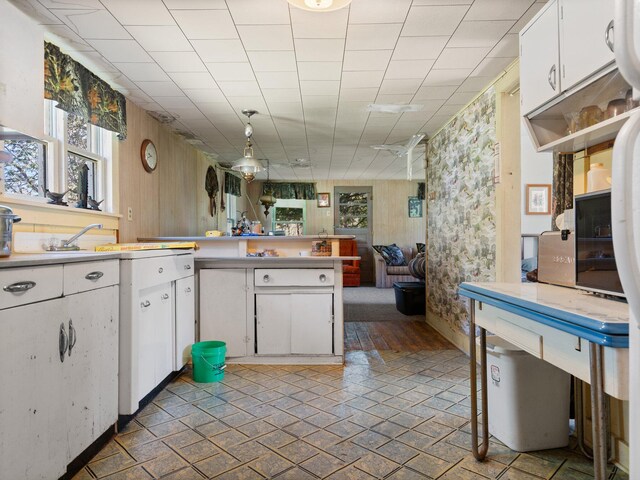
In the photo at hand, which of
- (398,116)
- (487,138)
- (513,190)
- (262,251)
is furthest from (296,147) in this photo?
(513,190)

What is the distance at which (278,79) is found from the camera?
9.96 ft

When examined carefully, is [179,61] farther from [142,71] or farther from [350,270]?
[350,270]

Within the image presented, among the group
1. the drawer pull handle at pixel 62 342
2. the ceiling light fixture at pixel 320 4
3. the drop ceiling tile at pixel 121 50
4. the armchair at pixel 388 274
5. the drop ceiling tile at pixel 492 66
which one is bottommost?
the armchair at pixel 388 274

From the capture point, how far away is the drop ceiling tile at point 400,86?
3.06 meters

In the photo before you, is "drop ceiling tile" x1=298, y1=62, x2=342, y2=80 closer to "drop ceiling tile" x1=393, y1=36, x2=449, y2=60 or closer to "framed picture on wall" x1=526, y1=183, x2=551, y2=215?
"drop ceiling tile" x1=393, y1=36, x2=449, y2=60

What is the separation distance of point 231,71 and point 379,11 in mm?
1281

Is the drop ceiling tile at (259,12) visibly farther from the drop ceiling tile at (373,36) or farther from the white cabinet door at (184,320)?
the white cabinet door at (184,320)

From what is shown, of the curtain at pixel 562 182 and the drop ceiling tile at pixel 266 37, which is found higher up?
the drop ceiling tile at pixel 266 37

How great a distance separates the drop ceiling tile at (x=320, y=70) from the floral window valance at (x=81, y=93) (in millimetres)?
1561

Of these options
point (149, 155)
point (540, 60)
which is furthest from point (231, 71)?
point (540, 60)

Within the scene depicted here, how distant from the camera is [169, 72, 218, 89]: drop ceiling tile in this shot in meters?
2.94

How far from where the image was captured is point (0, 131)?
193 centimetres

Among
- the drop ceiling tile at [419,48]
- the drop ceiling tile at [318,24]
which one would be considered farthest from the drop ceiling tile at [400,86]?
the drop ceiling tile at [318,24]

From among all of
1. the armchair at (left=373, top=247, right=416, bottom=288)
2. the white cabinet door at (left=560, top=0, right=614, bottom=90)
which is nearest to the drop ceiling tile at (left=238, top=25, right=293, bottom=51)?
the white cabinet door at (left=560, top=0, right=614, bottom=90)
